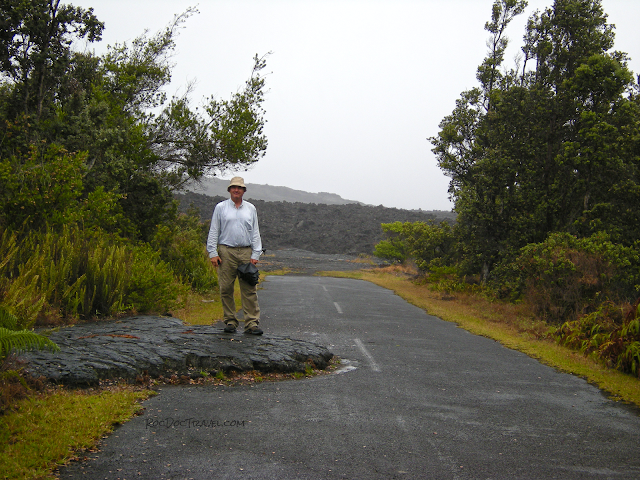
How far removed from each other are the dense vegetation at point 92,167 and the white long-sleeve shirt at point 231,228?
2.57 metres

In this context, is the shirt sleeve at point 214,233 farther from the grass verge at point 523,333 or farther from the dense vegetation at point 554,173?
the dense vegetation at point 554,173

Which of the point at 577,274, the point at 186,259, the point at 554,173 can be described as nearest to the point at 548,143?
the point at 554,173

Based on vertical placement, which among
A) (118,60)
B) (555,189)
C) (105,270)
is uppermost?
(118,60)

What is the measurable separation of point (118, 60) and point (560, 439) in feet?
68.1

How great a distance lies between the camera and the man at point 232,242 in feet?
27.6

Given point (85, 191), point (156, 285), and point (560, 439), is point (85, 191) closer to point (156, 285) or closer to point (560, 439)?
point (156, 285)

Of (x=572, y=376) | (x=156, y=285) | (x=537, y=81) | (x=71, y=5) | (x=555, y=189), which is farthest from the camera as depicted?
(x=537, y=81)

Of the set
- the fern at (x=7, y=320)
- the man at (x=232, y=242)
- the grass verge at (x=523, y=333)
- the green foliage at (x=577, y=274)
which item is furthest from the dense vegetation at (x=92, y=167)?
the green foliage at (x=577, y=274)

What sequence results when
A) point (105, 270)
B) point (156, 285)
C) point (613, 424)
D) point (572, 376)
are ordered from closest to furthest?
point (613, 424) → point (572, 376) → point (105, 270) → point (156, 285)

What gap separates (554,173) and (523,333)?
829 centimetres

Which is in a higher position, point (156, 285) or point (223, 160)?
point (223, 160)

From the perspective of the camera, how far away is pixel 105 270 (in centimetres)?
1032

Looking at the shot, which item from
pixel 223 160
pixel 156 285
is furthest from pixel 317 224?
pixel 156 285

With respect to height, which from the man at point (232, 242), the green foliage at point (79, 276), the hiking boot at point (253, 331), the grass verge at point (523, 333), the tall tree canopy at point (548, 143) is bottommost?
the grass verge at point (523, 333)
